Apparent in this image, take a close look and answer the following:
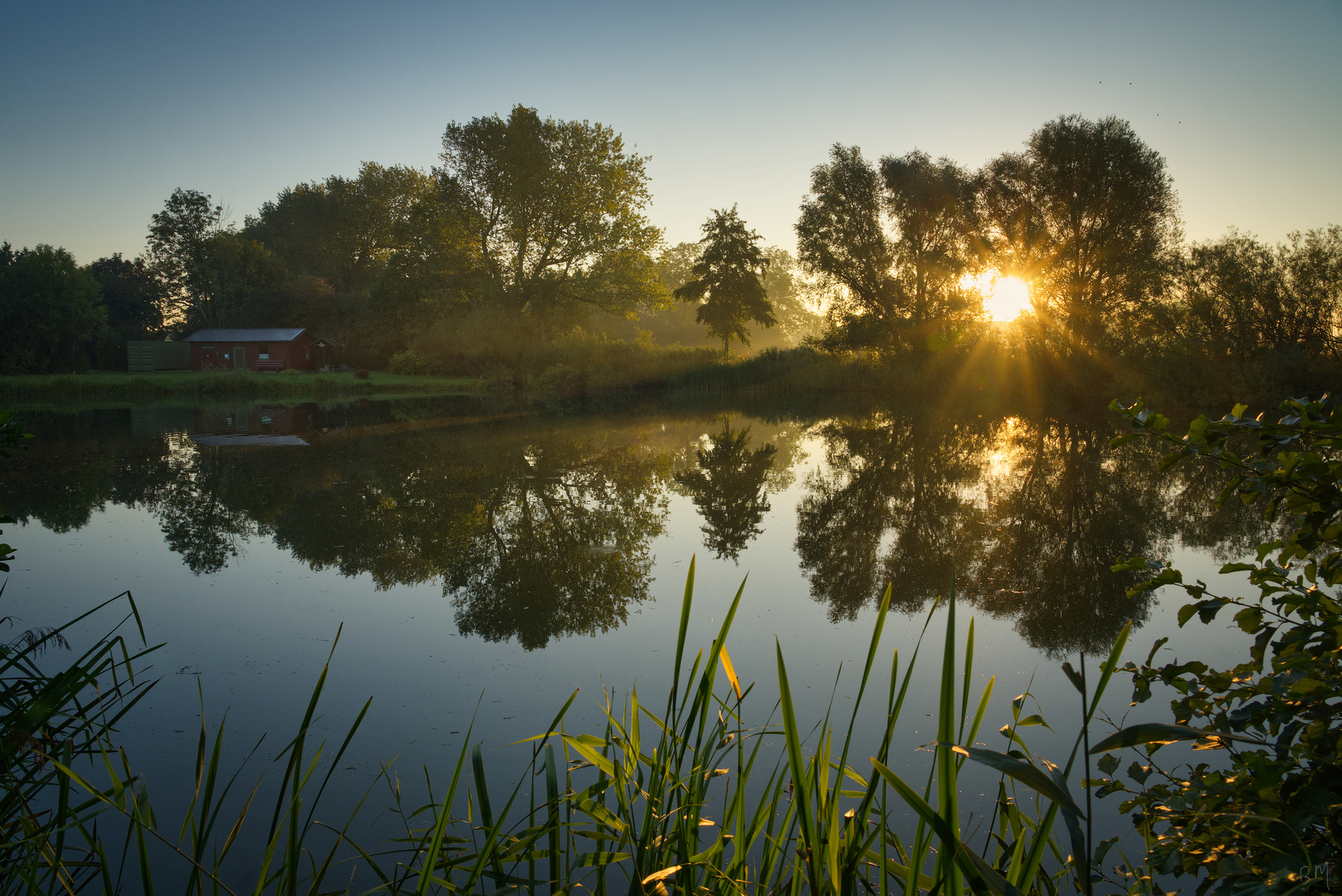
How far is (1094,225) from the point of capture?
21.5 metres

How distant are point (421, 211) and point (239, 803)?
38649 mm

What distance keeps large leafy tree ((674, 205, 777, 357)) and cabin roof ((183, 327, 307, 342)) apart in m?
23.4

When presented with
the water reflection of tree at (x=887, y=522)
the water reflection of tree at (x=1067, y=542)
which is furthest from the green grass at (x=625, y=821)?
the water reflection of tree at (x=1067, y=542)

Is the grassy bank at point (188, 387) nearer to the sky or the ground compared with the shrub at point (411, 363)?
nearer to the ground

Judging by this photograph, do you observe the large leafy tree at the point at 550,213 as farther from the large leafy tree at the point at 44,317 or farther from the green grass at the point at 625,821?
the green grass at the point at 625,821

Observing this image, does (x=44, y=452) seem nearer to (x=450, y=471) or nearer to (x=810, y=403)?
(x=450, y=471)

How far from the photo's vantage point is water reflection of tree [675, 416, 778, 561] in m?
6.71

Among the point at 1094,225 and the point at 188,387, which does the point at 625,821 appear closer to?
the point at 1094,225

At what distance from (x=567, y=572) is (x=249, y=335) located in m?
45.6

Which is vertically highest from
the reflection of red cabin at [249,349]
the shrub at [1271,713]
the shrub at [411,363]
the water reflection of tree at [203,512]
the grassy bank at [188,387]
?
the reflection of red cabin at [249,349]

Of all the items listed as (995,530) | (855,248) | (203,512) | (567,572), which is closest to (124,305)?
(855,248)

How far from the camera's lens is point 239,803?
264cm

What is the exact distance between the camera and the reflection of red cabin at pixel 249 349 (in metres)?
43.3

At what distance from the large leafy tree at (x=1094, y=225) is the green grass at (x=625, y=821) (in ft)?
68.8
